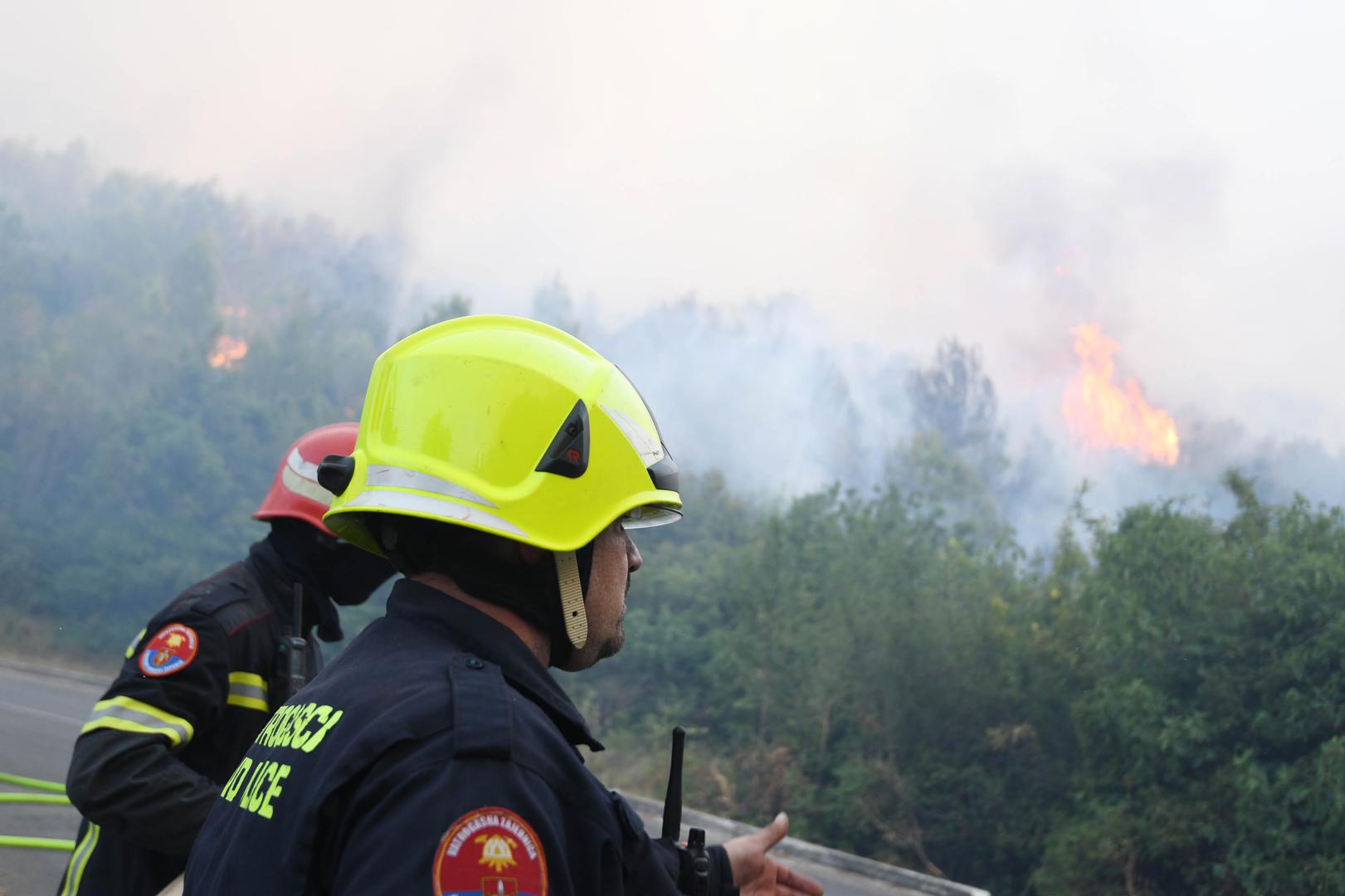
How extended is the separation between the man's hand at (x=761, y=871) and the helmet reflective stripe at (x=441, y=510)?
0.53 m

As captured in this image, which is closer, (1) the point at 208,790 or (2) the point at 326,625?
(1) the point at 208,790

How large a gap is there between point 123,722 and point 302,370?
133 ft

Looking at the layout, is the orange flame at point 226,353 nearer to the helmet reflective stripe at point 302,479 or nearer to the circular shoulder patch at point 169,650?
the helmet reflective stripe at point 302,479

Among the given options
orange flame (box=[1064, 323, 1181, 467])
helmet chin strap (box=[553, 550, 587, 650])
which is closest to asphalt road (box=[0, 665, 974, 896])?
helmet chin strap (box=[553, 550, 587, 650])

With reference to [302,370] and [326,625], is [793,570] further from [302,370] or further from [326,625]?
[302,370]

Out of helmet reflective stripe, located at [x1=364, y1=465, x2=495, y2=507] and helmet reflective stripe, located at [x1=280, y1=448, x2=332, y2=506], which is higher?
helmet reflective stripe, located at [x1=280, y1=448, x2=332, y2=506]

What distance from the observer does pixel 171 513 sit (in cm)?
3347

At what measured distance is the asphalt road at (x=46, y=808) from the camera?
7.45 m

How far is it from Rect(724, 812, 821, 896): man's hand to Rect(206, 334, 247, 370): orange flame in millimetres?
42744

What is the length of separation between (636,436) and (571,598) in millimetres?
254

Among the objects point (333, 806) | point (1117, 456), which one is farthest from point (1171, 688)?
point (1117, 456)

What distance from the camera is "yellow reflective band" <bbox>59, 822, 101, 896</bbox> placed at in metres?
2.74

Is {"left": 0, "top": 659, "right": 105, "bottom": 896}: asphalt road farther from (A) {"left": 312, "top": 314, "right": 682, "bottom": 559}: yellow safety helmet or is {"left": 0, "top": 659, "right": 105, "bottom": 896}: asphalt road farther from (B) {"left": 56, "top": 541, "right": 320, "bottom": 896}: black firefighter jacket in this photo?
(A) {"left": 312, "top": 314, "right": 682, "bottom": 559}: yellow safety helmet

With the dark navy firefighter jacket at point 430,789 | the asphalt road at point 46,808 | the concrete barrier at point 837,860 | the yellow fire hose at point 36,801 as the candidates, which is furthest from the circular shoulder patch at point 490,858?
the concrete barrier at point 837,860
